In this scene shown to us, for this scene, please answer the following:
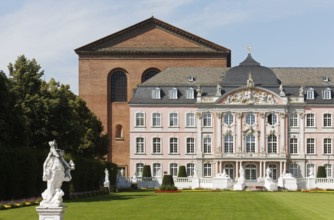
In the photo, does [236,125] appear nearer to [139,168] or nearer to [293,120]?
Answer: [293,120]

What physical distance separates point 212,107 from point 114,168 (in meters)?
13.8

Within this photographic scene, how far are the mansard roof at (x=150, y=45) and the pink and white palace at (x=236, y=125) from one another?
22.7ft

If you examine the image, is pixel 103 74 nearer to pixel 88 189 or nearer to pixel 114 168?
pixel 114 168

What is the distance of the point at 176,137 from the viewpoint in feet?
329

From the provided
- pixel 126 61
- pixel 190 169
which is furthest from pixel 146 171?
pixel 126 61

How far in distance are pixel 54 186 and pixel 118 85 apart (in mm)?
84801

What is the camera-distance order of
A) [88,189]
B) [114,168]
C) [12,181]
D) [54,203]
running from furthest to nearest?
1. [114,168]
2. [88,189]
3. [12,181]
4. [54,203]

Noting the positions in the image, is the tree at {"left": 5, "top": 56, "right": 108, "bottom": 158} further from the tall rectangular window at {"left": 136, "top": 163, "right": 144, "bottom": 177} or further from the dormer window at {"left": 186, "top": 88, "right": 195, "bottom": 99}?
the dormer window at {"left": 186, "top": 88, "right": 195, "bottom": 99}

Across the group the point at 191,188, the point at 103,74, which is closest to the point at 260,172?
the point at 191,188

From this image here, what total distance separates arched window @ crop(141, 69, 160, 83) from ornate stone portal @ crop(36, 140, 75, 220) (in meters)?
84.2

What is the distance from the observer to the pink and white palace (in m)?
97.6

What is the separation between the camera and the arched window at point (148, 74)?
10781cm

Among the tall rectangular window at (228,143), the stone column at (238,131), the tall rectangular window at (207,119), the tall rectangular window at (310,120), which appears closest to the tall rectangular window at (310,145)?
the tall rectangular window at (310,120)

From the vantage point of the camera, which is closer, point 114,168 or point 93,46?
point 114,168
